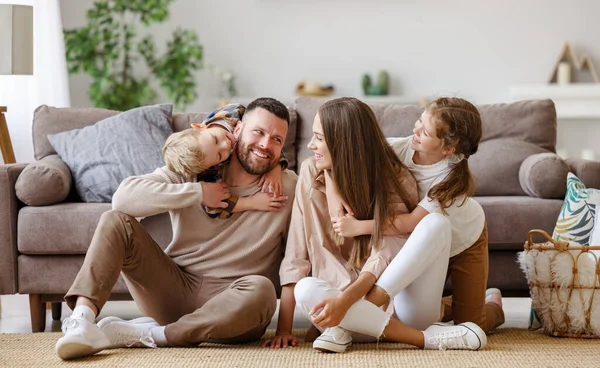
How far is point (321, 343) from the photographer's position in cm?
214

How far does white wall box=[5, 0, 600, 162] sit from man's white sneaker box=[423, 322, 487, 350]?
166 inches

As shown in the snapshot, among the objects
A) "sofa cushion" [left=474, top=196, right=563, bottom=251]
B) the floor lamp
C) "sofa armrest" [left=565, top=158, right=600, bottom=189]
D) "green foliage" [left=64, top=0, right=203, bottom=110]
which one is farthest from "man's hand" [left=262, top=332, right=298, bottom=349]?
"green foliage" [left=64, top=0, right=203, bottom=110]

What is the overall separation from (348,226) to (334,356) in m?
0.36

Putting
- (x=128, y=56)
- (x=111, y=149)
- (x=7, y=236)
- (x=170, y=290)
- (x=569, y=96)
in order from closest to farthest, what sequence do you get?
(x=170, y=290)
(x=7, y=236)
(x=111, y=149)
(x=128, y=56)
(x=569, y=96)

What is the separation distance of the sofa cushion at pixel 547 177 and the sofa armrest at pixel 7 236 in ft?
6.29

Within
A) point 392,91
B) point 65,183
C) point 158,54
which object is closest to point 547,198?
point 65,183

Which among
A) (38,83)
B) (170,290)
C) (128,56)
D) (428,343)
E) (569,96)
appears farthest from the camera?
(569,96)

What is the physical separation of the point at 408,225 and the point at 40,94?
2970mm

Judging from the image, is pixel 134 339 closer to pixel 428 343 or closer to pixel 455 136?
pixel 428 343

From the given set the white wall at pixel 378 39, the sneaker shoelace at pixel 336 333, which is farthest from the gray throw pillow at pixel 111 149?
the white wall at pixel 378 39

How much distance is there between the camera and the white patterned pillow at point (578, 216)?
2.56m

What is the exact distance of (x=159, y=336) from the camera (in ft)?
7.35

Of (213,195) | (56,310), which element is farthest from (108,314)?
(213,195)

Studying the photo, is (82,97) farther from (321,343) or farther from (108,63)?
(321,343)
